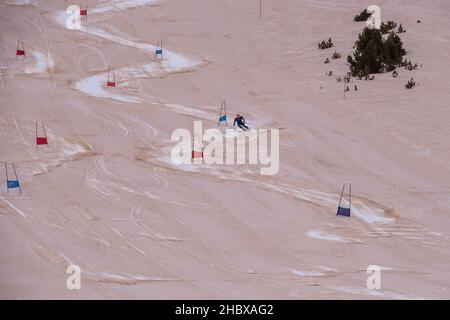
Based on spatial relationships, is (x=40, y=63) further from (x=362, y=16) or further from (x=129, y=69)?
(x=362, y=16)

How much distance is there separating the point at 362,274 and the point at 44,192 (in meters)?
6.57

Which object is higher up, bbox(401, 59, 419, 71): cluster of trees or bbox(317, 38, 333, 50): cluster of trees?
bbox(317, 38, 333, 50): cluster of trees

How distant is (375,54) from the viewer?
72.3ft

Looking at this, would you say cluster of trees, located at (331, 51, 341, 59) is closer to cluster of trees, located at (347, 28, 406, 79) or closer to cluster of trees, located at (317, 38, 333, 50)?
cluster of trees, located at (347, 28, 406, 79)

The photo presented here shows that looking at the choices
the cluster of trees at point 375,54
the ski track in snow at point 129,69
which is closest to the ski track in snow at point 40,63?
the ski track in snow at point 129,69

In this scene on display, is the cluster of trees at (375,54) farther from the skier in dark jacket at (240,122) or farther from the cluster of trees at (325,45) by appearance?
the skier in dark jacket at (240,122)

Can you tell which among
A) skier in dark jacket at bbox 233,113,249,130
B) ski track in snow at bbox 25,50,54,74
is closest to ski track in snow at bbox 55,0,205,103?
ski track in snow at bbox 25,50,54,74

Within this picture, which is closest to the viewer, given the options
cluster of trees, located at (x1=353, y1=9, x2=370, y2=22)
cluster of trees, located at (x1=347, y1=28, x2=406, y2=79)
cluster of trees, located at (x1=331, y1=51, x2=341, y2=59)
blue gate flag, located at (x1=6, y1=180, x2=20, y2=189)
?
blue gate flag, located at (x1=6, y1=180, x2=20, y2=189)

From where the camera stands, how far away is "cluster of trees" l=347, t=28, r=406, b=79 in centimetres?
2205

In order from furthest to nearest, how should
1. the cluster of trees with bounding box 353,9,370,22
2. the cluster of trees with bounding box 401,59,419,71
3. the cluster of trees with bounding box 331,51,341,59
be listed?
the cluster of trees with bounding box 353,9,370,22 → the cluster of trees with bounding box 331,51,341,59 → the cluster of trees with bounding box 401,59,419,71

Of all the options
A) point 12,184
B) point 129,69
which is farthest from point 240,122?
point 129,69

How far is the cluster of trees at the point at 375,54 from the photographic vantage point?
72.3 ft
